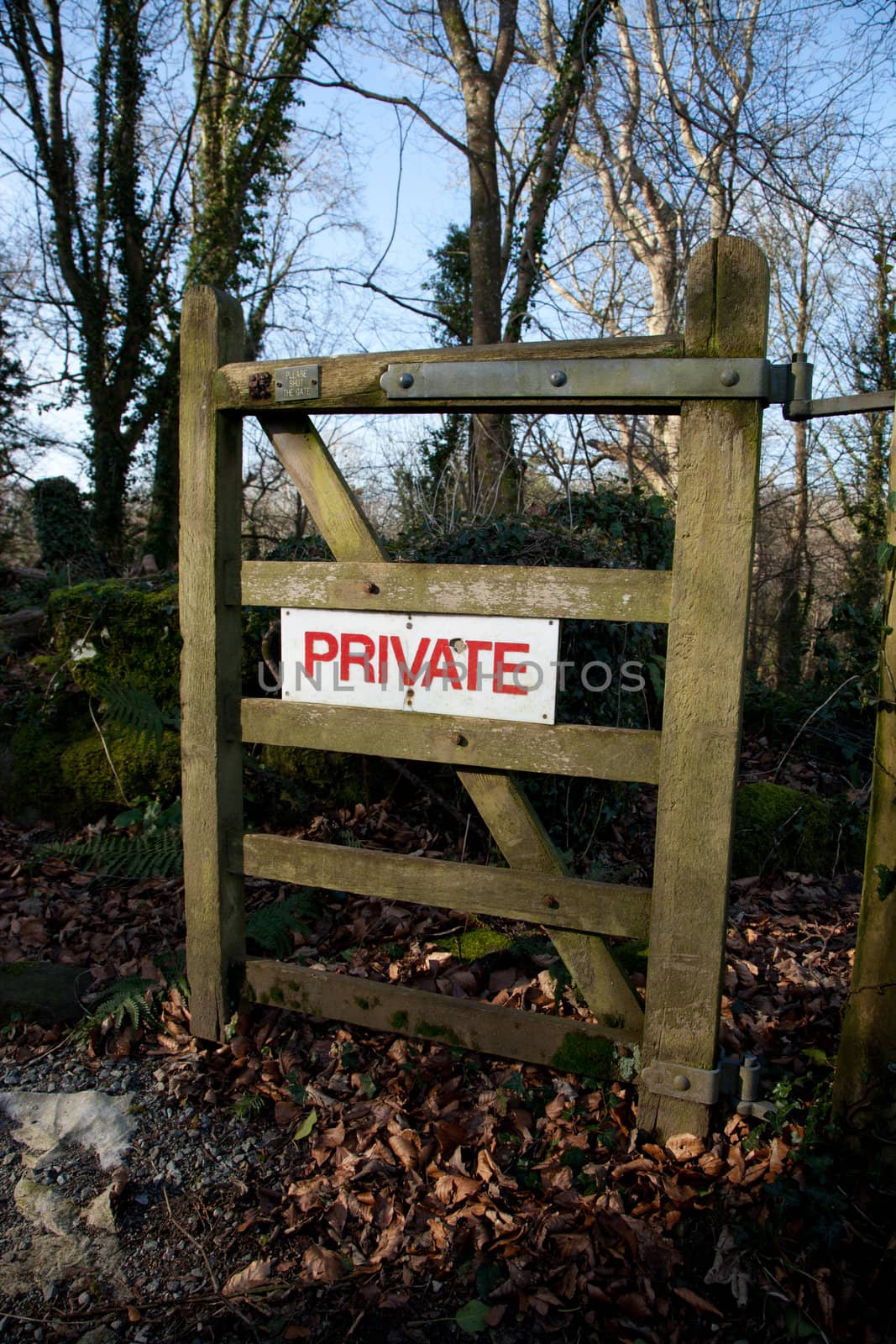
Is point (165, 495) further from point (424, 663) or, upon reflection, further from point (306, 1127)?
point (306, 1127)

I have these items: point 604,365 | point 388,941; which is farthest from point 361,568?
point 388,941

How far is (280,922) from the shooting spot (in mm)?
3803

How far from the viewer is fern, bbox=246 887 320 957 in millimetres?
3707

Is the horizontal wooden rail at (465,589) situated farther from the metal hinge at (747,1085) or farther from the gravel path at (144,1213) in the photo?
the gravel path at (144,1213)

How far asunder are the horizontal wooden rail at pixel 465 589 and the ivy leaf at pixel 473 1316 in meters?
1.83

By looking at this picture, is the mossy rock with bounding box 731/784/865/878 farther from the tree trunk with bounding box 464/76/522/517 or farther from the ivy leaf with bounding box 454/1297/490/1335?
the tree trunk with bounding box 464/76/522/517

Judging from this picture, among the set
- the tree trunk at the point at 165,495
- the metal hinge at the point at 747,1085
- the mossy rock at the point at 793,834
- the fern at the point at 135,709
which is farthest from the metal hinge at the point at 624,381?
the tree trunk at the point at 165,495

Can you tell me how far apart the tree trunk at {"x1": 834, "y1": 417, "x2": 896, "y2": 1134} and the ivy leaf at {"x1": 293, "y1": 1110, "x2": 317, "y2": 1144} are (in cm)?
163

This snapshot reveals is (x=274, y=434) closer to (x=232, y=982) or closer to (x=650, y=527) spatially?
(x=232, y=982)

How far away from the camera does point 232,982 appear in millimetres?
3312

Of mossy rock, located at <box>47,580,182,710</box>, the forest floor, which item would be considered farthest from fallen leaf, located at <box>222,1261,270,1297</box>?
mossy rock, located at <box>47,580,182,710</box>

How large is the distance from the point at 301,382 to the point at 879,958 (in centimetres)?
243

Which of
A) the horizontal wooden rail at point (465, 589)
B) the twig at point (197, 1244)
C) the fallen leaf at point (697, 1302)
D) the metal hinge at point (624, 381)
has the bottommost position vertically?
the twig at point (197, 1244)

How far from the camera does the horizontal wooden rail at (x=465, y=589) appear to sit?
2.58m
